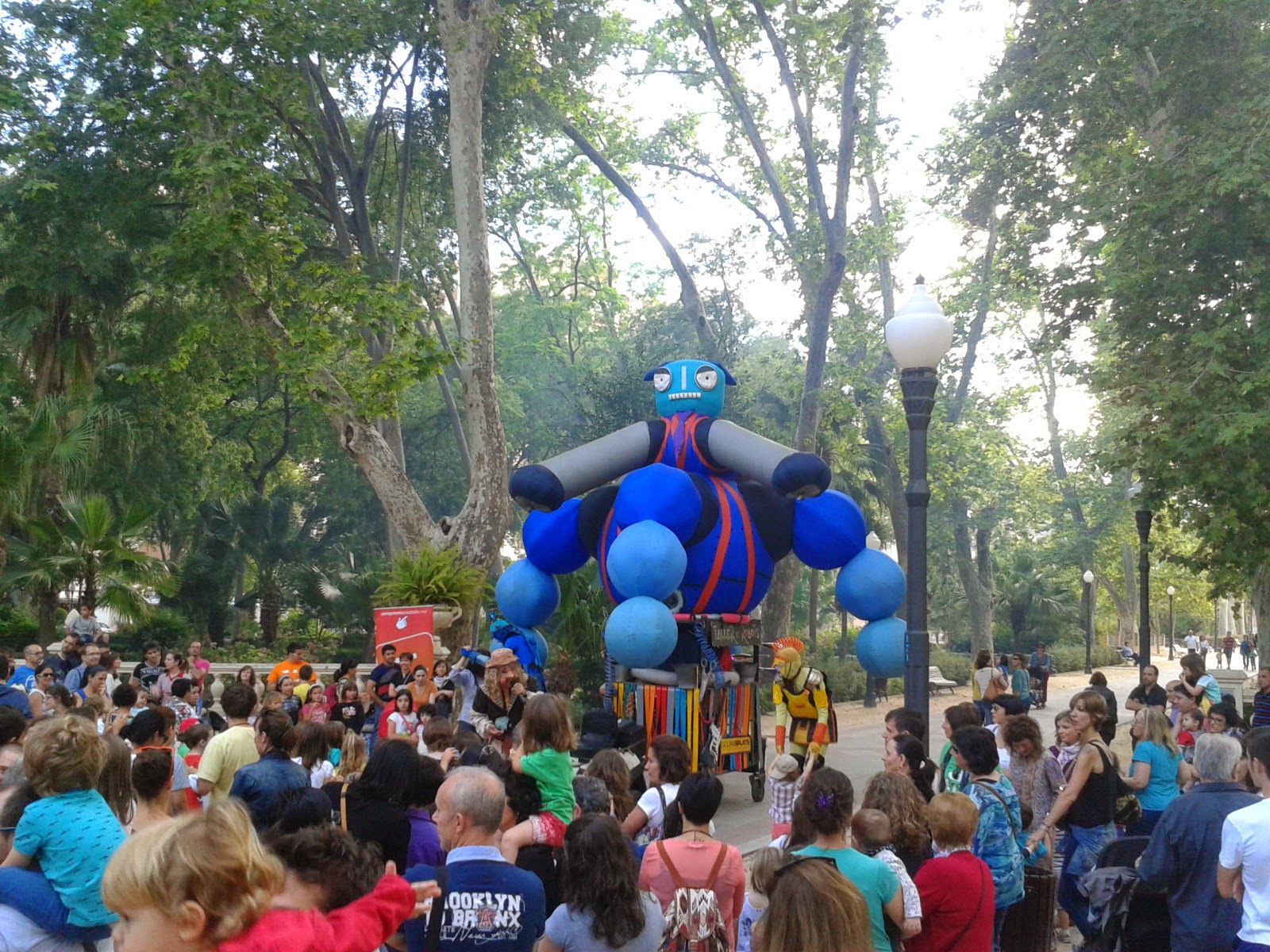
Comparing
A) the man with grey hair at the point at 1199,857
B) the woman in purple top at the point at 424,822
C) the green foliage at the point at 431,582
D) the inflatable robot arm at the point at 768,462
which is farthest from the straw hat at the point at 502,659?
the green foliage at the point at 431,582

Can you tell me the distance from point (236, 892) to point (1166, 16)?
1628 cm

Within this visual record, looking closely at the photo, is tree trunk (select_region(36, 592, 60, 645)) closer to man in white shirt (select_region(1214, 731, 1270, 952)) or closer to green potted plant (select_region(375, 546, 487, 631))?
green potted plant (select_region(375, 546, 487, 631))

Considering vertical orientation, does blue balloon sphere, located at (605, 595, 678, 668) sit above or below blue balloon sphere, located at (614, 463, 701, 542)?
below

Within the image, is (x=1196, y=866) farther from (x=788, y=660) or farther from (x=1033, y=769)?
(x=788, y=660)

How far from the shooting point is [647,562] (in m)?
11.1

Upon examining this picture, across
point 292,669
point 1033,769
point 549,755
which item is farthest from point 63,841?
point 292,669

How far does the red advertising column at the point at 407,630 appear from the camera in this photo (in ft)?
51.0

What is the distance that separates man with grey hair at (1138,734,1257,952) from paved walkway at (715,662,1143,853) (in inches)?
234

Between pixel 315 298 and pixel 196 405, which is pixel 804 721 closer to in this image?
pixel 315 298

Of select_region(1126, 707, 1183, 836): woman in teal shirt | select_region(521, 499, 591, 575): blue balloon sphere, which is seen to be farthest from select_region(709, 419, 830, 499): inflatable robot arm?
select_region(1126, 707, 1183, 836): woman in teal shirt

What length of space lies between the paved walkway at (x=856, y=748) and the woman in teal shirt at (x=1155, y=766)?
3.80 m

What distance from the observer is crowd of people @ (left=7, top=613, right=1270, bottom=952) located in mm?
2982

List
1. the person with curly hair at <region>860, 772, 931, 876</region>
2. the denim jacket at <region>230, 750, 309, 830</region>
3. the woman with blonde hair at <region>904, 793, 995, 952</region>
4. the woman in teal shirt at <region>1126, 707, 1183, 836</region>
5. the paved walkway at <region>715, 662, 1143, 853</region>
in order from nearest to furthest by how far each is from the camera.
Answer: the woman with blonde hair at <region>904, 793, 995, 952</region>
the person with curly hair at <region>860, 772, 931, 876</region>
the denim jacket at <region>230, 750, 309, 830</region>
the woman in teal shirt at <region>1126, 707, 1183, 836</region>
the paved walkway at <region>715, 662, 1143, 853</region>

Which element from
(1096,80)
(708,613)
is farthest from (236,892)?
(1096,80)
